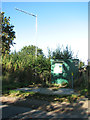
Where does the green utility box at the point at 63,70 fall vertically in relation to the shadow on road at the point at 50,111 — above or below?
above

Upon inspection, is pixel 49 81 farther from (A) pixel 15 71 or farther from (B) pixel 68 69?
(A) pixel 15 71

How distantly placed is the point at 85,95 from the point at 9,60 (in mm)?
7982

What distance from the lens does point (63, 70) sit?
10375 millimetres

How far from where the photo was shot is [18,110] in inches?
206

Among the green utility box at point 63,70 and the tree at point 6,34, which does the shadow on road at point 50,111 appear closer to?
the green utility box at point 63,70

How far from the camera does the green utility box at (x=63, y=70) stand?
10305 millimetres

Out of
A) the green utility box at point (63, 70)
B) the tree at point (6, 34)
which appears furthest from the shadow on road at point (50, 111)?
the tree at point (6, 34)

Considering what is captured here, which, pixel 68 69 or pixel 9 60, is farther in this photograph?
pixel 9 60

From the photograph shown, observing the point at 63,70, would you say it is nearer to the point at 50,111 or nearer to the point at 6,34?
the point at 50,111

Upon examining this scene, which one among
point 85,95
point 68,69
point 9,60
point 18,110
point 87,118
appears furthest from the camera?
point 9,60

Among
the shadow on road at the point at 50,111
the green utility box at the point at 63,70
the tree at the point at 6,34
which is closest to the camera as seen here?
the shadow on road at the point at 50,111

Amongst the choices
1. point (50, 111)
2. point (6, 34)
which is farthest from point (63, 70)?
point (6, 34)

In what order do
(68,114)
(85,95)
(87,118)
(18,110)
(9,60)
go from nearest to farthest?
1. (87,118)
2. (68,114)
3. (18,110)
4. (85,95)
5. (9,60)

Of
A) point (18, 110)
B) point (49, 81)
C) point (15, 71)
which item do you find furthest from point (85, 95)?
point (15, 71)
